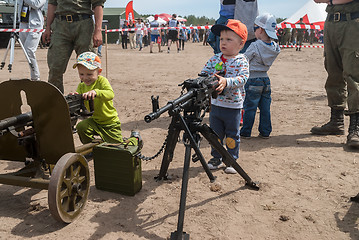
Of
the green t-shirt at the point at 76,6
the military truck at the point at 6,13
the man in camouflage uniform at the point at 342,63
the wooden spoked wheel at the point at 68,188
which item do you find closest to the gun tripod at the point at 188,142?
the wooden spoked wheel at the point at 68,188

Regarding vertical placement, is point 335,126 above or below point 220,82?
below

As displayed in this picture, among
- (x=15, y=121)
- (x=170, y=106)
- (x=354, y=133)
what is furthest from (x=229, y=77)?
(x=354, y=133)

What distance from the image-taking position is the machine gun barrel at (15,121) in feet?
9.10

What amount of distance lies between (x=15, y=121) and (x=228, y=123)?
2167 mm

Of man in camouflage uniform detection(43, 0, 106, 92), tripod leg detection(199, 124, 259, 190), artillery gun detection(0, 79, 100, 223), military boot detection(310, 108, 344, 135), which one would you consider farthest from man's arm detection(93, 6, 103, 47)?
military boot detection(310, 108, 344, 135)

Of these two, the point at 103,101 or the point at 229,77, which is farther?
the point at 103,101

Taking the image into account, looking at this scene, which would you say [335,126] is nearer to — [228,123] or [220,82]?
[228,123]

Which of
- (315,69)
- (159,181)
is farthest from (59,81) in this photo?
(315,69)

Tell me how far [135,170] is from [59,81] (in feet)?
9.12

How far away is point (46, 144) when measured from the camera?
9.96 feet

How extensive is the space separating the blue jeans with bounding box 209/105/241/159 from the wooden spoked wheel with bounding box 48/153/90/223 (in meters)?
1.59

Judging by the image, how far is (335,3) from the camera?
16.3 ft

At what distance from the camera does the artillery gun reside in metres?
2.78

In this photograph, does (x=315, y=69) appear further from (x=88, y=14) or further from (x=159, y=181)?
(x=159, y=181)
